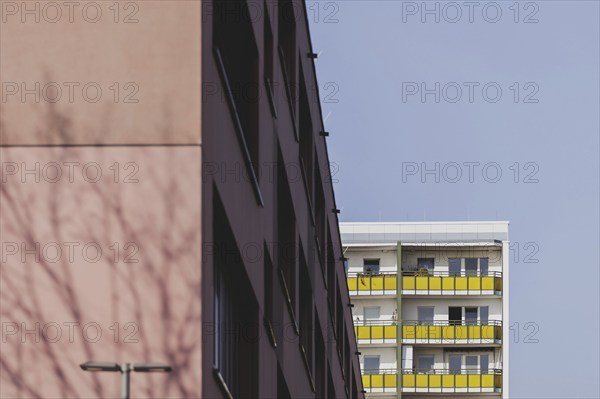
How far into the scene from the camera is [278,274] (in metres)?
22.6

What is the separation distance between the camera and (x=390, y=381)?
3273 inches

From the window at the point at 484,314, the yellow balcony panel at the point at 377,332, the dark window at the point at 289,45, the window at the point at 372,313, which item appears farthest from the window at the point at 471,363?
the dark window at the point at 289,45

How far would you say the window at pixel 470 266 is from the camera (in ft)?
279

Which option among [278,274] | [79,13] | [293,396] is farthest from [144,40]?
[293,396]

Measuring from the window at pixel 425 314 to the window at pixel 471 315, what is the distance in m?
2.08

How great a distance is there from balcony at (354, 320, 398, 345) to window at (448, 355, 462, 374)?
3924 mm

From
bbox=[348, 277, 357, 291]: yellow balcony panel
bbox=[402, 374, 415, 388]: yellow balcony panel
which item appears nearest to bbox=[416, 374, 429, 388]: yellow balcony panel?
bbox=[402, 374, 415, 388]: yellow balcony panel

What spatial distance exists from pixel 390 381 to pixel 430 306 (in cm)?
508

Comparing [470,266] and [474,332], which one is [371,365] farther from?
[470,266]

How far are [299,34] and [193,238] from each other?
13880mm

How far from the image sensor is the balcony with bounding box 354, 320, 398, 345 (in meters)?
82.8

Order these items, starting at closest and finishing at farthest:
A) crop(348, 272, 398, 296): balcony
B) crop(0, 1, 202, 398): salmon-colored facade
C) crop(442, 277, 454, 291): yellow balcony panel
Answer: crop(0, 1, 202, 398): salmon-colored facade → crop(348, 272, 398, 296): balcony → crop(442, 277, 454, 291): yellow balcony panel

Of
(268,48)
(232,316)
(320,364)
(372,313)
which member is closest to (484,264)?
(372,313)

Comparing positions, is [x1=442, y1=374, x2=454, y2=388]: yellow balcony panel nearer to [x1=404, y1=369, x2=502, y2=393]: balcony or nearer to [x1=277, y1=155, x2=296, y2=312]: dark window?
[x1=404, y1=369, x2=502, y2=393]: balcony
